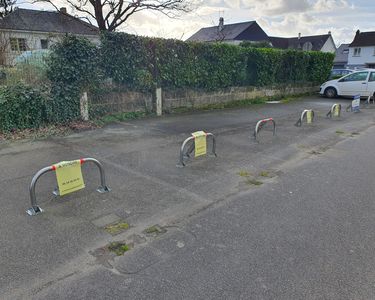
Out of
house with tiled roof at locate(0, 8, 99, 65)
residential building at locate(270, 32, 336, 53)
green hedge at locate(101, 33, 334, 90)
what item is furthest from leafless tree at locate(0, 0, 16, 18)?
residential building at locate(270, 32, 336, 53)

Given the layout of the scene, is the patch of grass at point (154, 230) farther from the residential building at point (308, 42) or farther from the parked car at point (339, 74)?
the residential building at point (308, 42)

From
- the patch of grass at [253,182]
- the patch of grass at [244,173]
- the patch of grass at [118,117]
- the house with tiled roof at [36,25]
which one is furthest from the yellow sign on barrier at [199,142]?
the house with tiled roof at [36,25]

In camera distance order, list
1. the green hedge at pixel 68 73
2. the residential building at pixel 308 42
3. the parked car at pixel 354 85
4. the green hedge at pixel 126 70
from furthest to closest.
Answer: the residential building at pixel 308 42 → the parked car at pixel 354 85 → the green hedge at pixel 68 73 → the green hedge at pixel 126 70

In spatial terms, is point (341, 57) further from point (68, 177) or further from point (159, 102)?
point (68, 177)

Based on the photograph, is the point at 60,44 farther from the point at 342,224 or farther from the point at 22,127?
the point at 342,224

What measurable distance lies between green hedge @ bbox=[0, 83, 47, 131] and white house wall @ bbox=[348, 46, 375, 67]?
158ft

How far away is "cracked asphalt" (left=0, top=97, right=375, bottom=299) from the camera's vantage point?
2.56 m

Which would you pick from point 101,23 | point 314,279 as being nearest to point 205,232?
point 314,279

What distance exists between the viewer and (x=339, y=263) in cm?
287

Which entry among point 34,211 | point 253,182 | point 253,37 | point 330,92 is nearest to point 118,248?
point 34,211

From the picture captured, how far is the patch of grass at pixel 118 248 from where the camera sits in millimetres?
2971

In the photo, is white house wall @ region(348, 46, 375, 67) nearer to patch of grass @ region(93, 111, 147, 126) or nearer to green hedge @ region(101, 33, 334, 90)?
green hedge @ region(101, 33, 334, 90)

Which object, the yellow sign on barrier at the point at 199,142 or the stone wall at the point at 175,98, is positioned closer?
the yellow sign on barrier at the point at 199,142

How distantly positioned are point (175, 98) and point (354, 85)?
11.3 m
